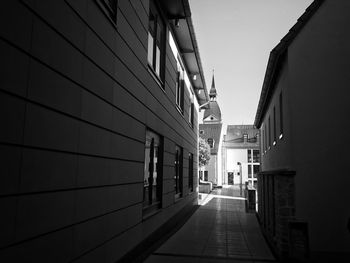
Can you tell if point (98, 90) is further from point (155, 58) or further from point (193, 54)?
point (193, 54)

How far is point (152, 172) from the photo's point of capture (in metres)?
7.26

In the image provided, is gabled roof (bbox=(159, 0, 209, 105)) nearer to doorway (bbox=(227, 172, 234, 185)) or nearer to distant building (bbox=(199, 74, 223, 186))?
distant building (bbox=(199, 74, 223, 186))

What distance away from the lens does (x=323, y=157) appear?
779 centimetres

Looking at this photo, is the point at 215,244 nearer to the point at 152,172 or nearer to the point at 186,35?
the point at 152,172

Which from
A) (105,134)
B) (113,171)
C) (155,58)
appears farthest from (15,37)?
(155,58)

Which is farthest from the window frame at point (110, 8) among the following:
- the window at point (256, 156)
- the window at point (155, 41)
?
the window at point (256, 156)

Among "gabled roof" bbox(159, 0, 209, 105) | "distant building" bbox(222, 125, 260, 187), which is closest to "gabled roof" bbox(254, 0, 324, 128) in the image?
"gabled roof" bbox(159, 0, 209, 105)

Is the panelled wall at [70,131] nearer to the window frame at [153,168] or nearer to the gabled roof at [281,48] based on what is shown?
the window frame at [153,168]

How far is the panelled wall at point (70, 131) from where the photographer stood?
2352 mm

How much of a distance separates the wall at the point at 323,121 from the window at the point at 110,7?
5337 mm

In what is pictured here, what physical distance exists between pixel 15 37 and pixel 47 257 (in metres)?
1.88

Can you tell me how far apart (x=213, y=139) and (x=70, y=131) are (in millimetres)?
47233

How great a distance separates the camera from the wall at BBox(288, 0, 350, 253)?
7316 mm

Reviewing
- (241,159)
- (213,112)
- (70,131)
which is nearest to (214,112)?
(213,112)
